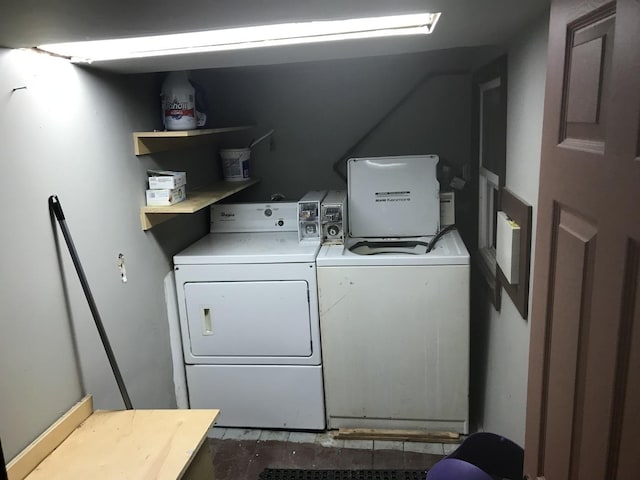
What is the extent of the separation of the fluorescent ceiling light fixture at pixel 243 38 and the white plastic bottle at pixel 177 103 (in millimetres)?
558

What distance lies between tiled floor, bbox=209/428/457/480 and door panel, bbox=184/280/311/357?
1.52ft

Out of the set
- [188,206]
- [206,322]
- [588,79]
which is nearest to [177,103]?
[188,206]

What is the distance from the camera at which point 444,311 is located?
2.49m

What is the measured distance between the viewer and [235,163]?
126 inches

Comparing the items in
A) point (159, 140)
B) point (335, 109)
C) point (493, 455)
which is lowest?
point (493, 455)

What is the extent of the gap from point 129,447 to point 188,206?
1071mm

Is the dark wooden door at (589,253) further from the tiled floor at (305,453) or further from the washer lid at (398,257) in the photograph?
the tiled floor at (305,453)

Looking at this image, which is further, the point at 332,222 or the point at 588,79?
the point at 332,222

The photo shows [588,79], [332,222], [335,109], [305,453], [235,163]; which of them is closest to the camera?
[588,79]

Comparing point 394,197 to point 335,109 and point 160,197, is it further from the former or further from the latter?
point 160,197

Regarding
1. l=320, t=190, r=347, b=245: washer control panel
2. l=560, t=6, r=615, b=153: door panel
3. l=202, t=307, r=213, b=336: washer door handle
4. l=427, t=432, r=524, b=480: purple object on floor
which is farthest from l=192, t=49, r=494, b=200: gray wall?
A: l=560, t=6, r=615, b=153: door panel

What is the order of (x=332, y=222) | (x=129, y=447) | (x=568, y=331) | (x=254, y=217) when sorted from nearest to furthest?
(x=568, y=331), (x=129, y=447), (x=332, y=222), (x=254, y=217)

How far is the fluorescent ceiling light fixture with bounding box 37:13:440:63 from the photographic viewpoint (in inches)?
64.9

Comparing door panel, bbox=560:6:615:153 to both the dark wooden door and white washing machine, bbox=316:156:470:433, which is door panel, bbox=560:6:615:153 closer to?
the dark wooden door
